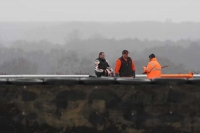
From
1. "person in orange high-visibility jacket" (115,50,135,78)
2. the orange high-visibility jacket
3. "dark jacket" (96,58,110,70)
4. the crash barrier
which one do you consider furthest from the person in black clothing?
the crash barrier

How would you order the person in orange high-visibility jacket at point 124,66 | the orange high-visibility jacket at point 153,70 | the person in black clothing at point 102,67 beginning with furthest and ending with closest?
the person in black clothing at point 102,67 → the person in orange high-visibility jacket at point 124,66 → the orange high-visibility jacket at point 153,70

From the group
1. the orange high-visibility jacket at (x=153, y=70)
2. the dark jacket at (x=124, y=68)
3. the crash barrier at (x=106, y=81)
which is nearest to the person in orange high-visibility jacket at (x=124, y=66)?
the dark jacket at (x=124, y=68)

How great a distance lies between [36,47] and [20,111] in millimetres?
103257

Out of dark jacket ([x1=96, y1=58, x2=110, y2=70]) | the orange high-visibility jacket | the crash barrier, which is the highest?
dark jacket ([x1=96, y1=58, x2=110, y2=70])

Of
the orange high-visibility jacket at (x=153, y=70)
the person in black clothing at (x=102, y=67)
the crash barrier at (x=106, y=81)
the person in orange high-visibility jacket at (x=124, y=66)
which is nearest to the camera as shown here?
the crash barrier at (x=106, y=81)

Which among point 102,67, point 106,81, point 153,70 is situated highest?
point 102,67

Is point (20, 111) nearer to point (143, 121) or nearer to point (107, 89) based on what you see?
point (107, 89)

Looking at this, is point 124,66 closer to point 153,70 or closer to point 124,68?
point 124,68

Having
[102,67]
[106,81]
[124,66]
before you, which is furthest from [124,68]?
[106,81]

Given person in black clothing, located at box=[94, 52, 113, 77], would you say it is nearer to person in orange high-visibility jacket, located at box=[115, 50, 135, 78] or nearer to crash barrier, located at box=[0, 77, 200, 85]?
person in orange high-visibility jacket, located at box=[115, 50, 135, 78]

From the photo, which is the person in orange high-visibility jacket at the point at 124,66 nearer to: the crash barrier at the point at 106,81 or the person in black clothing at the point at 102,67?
the person in black clothing at the point at 102,67

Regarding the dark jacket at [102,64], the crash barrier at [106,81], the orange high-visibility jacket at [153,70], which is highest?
the dark jacket at [102,64]

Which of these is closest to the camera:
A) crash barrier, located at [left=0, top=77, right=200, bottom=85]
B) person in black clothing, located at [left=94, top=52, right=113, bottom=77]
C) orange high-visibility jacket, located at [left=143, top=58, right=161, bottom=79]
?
crash barrier, located at [left=0, top=77, right=200, bottom=85]

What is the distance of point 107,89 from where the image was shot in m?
5.16
